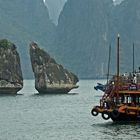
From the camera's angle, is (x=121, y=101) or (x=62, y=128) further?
(x=121, y=101)

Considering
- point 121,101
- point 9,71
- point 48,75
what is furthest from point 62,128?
point 48,75

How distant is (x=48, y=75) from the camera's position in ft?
447

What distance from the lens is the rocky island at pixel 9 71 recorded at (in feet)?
432

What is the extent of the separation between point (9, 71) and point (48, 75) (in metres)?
9.82

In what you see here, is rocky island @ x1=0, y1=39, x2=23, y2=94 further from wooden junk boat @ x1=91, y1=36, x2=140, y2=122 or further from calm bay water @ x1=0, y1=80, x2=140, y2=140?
wooden junk boat @ x1=91, y1=36, x2=140, y2=122

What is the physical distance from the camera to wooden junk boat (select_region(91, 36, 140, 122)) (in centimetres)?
6028

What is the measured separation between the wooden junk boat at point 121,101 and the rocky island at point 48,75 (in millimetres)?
72836

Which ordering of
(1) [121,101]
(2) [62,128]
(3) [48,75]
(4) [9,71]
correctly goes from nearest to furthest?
(2) [62,128] → (1) [121,101] → (4) [9,71] → (3) [48,75]

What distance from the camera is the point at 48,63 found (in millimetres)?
140375

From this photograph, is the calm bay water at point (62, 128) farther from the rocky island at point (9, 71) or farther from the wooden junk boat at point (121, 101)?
the rocky island at point (9, 71)

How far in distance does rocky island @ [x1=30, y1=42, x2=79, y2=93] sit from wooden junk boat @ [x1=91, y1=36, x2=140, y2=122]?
72836mm

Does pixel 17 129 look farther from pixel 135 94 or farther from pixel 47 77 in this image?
pixel 47 77

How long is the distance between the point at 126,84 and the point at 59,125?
9208mm

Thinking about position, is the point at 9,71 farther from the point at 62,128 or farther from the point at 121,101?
the point at 62,128
